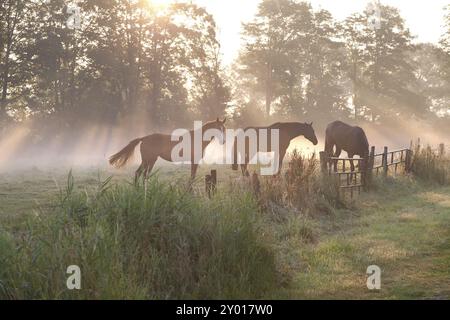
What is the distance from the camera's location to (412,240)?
8.73 metres

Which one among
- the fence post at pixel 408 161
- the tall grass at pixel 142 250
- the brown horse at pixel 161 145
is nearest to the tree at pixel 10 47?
the brown horse at pixel 161 145

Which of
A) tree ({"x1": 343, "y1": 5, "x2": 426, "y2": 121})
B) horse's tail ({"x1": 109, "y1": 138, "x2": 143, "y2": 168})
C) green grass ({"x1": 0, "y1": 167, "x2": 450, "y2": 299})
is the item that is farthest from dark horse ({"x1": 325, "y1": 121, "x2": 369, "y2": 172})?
tree ({"x1": 343, "y1": 5, "x2": 426, "y2": 121})

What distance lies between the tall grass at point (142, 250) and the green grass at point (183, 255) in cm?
1

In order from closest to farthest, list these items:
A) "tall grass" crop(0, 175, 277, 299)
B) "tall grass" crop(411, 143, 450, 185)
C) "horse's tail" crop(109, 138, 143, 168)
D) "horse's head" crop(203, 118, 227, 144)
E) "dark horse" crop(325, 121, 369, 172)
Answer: "tall grass" crop(0, 175, 277, 299) < "horse's tail" crop(109, 138, 143, 168) < "horse's head" crop(203, 118, 227, 144) < "dark horse" crop(325, 121, 369, 172) < "tall grass" crop(411, 143, 450, 185)

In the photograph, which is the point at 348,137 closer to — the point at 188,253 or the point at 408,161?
the point at 408,161

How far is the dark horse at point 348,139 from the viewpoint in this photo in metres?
17.8

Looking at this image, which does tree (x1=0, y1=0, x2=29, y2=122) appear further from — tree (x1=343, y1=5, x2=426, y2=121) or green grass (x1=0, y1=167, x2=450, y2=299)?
tree (x1=343, y1=5, x2=426, y2=121)

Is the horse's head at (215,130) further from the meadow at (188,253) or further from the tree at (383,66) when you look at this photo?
the tree at (383,66)

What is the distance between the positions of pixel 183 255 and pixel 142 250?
0.49 meters

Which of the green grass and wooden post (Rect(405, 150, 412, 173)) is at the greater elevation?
wooden post (Rect(405, 150, 412, 173))

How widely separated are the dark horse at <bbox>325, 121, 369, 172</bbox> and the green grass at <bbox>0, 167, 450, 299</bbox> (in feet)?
31.5

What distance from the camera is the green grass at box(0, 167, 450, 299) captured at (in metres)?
4.80
